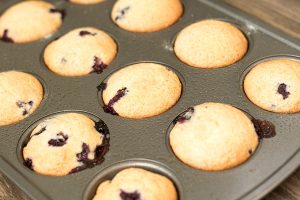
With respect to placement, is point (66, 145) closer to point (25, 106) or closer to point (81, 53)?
point (25, 106)

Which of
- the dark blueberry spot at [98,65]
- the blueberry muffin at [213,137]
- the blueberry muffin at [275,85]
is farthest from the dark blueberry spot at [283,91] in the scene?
the dark blueberry spot at [98,65]

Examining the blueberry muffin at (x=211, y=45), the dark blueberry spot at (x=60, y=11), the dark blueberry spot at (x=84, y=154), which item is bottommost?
the dark blueberry spot at (x=84, y=154)

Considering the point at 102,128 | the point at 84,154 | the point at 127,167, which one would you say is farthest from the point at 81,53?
the point at 127,167

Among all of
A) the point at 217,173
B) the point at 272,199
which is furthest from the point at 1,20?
the point at 272,199

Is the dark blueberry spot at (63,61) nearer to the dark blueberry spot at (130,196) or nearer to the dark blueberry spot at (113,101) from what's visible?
the dark blueberry spot at (113,101)

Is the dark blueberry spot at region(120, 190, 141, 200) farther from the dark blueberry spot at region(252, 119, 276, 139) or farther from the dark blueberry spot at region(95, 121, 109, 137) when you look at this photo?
the dark blueberry spot at region(252, 119, 276, 139)

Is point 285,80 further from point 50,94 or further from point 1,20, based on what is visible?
point 1,20

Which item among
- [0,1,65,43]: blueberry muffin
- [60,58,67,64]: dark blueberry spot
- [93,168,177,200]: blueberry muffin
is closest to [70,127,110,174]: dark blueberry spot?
[93,168,177,200]: blueberry muffin
